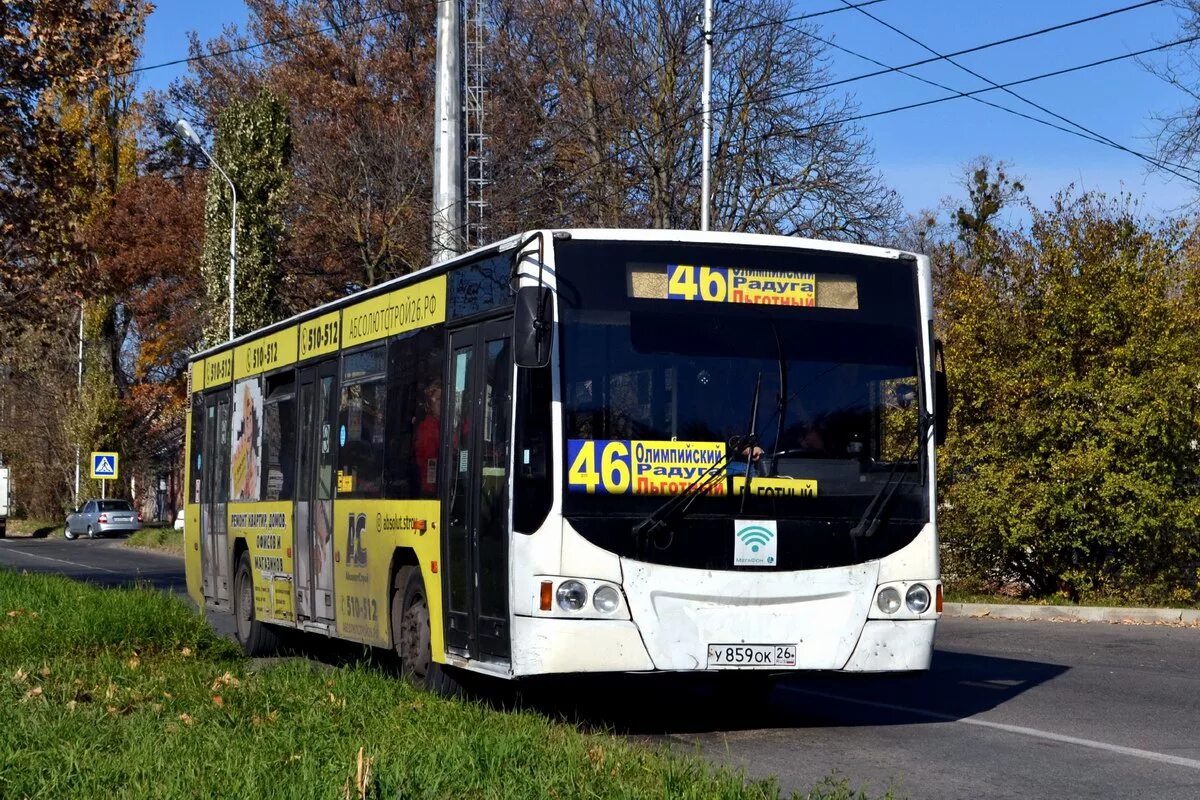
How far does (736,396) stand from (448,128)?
12.0 m

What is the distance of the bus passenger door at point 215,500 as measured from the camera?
17875 mm

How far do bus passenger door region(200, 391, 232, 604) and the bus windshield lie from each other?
8.59 meters

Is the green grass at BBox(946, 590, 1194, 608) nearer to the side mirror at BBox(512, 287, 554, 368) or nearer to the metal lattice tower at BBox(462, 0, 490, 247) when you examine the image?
the metal lattice tower at BBox(462, 0, 490, 247)

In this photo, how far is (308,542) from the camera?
14.7m

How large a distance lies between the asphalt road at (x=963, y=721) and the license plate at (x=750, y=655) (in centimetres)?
30

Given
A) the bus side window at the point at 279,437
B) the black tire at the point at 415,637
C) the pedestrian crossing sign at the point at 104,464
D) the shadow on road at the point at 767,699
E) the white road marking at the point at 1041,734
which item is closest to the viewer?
the white road marking at the point at 1041,734

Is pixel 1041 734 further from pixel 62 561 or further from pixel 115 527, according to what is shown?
pixel 115 527

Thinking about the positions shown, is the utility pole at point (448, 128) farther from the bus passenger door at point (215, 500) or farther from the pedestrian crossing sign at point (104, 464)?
the pedestrian crossing sign at point (104, 464)

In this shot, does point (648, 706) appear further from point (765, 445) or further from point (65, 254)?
point (65, 254)

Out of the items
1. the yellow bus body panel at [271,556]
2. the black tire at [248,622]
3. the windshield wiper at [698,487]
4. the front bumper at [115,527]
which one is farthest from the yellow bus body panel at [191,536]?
the front bumper at [115,527]

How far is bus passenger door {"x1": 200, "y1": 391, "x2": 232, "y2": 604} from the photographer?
58.6 feet

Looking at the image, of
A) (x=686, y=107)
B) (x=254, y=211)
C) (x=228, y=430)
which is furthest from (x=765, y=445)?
(x=254, y=211)

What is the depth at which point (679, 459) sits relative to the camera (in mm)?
10000

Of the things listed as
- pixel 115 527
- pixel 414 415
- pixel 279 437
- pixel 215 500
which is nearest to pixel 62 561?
pixel 115 527
